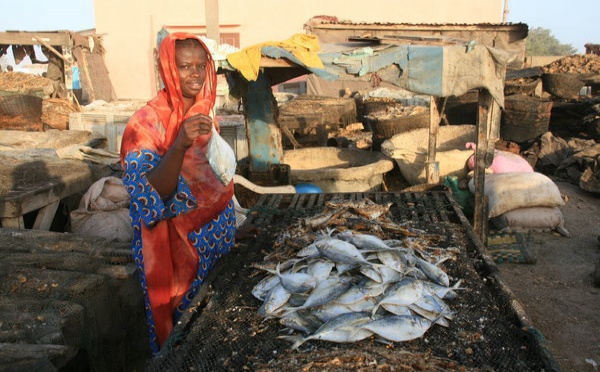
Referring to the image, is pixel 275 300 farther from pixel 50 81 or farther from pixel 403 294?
pixel 50 81

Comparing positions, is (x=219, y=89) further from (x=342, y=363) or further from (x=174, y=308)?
(x=342, y=363)

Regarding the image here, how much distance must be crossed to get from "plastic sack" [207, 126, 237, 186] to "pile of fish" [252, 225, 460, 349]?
55 cm

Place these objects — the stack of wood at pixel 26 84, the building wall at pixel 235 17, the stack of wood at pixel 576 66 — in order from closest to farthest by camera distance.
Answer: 1. the stack of wood at pixel 26 84
2. the stack of wood at pixel 576 66
3. the building wall at pixel 235 17

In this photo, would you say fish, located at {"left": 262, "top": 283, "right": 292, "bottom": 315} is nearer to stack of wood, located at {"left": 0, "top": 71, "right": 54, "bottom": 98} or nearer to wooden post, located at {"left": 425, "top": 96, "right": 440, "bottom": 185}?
wooden post, located at {"left": 425, "top": 96, "right": 440, "bottom": 185}

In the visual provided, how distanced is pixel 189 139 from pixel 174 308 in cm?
109

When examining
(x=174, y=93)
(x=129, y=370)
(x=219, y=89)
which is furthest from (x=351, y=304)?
(x=219, y=89)

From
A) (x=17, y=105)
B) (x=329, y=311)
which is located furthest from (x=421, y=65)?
(x=17, y=105)

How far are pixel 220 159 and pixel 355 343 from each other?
1.00m

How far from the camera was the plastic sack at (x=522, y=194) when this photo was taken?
6.13 m

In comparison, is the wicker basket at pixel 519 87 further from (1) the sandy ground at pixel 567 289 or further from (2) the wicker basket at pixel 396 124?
(1) the sandy ground at pixel 567 289

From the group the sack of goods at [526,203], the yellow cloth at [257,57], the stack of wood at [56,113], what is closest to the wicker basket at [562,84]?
the sack of goods at [526,203]

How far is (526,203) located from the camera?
614cm

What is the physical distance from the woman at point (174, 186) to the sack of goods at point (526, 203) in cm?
442

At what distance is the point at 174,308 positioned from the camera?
276 cm
